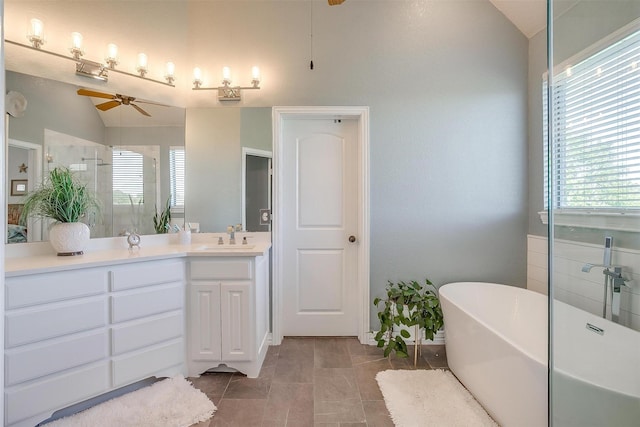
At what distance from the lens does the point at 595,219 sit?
→ 1.21m

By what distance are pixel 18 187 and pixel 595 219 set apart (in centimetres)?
324

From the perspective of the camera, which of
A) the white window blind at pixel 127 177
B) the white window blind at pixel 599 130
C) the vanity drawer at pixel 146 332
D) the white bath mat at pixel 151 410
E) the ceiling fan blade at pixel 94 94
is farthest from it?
the white window blind at pixel 127 177

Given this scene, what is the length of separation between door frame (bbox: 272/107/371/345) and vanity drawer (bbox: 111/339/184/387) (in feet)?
2.60

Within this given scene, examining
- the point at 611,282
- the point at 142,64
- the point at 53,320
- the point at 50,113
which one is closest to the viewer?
the point at 611,282

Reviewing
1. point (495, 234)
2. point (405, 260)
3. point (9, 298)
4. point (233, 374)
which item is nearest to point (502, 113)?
point (495, 234)

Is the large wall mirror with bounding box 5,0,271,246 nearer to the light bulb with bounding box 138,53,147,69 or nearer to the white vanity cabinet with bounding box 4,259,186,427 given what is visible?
the light bulb with bounding box 138,53,147,69

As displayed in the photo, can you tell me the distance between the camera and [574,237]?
1202 millimetres

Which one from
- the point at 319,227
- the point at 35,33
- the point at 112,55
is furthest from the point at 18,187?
the point at 319,227

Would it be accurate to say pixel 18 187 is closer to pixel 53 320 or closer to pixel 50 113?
pixel 50 113

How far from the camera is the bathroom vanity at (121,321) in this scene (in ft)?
4.81

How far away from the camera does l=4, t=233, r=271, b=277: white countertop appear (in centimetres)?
152

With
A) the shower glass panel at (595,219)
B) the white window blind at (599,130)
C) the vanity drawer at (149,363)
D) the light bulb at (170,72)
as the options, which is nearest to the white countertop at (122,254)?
the vanity drawer at (149,363)

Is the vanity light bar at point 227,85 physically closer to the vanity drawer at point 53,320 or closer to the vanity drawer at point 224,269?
the vanity drawer at point 224,269

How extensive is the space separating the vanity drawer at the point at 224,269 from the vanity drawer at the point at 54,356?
0.64 meters
